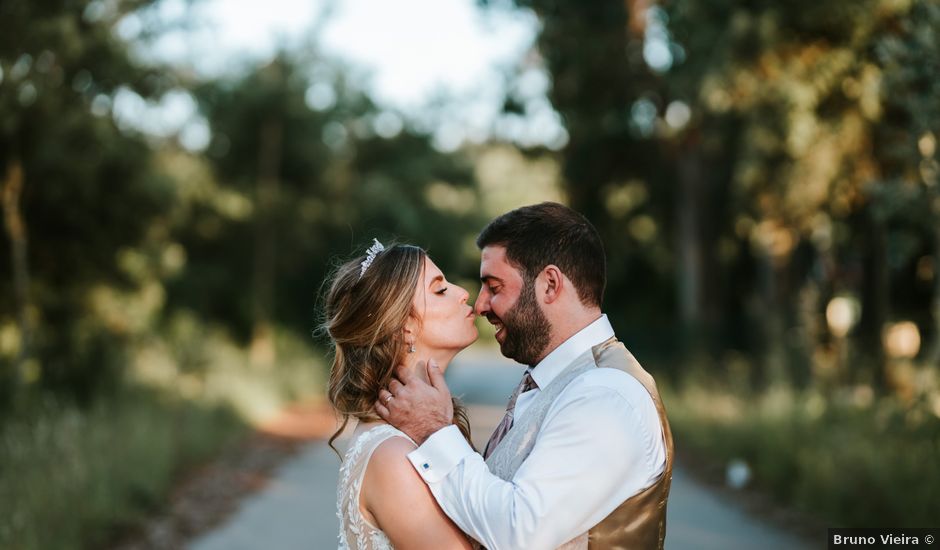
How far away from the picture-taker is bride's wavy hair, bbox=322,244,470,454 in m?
3.63

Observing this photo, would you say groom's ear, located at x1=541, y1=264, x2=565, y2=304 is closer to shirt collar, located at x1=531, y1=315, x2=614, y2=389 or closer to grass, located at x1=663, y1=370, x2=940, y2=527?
shirt collar, located at x1=531, y1=315, x2=614, y2=389

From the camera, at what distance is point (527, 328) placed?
3336mm

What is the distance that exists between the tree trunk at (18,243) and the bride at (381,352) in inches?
333

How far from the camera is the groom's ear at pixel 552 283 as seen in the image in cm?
328

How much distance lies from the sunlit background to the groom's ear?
1219mm

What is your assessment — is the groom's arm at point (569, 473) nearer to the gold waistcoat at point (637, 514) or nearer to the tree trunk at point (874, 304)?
the gold waistcoat at point (637, 514)

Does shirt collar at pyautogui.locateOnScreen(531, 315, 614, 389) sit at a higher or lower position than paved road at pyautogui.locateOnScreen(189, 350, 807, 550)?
lower

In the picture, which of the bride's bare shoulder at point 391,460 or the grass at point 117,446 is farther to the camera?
the grass at point 117,446

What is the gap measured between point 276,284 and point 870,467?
19.8 meters

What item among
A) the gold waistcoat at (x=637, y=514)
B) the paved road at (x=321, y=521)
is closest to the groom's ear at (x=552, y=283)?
the gold waistcoat at (x=637, y=514)

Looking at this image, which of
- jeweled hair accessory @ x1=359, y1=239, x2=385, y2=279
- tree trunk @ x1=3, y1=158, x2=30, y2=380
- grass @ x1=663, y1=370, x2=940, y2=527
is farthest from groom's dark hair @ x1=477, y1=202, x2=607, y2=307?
tree trunk @ x1=3, y1=158, x2=30, y2=380

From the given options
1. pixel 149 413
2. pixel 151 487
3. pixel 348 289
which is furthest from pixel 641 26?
pixel 348 289

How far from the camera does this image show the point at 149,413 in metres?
11.9

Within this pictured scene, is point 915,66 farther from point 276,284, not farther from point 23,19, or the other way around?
point 276,284
